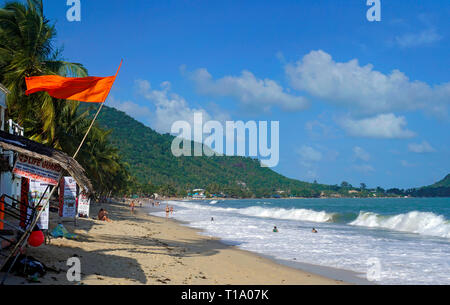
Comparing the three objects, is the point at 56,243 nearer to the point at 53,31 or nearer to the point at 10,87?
the point at 10,87

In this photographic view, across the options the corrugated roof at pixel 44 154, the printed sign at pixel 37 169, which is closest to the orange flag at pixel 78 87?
the corrugated roof at pixel 44 154

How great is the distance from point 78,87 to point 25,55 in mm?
7418

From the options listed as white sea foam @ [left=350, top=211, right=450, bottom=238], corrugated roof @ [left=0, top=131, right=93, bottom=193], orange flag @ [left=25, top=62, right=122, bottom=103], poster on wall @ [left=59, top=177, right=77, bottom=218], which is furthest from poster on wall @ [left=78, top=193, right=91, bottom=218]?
white sea foam @ [left=350, top=211, right=450, bottom=238]

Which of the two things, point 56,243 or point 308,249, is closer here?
point 56,243

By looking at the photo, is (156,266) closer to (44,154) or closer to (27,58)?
(44,154)

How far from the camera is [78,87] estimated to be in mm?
8367

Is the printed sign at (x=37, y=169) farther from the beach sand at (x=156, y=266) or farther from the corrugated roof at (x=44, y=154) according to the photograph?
the beach sand at (x=156, y=266)

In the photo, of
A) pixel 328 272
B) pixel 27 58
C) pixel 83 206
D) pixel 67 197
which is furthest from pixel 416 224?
pixel 27 58

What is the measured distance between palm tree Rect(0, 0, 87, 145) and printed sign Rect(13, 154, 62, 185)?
7.96 metres

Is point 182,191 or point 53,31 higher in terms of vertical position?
point 53,31

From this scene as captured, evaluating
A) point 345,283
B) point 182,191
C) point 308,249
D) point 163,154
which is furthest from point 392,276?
point 163,154

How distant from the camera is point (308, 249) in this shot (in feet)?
53.3

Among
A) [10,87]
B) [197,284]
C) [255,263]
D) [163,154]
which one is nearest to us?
[197,284]
